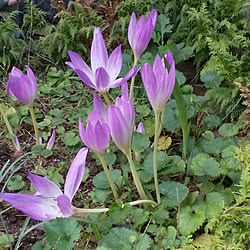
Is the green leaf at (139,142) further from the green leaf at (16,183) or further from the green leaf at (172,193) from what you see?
the green leaf at (16,183)

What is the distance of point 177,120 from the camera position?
157cm

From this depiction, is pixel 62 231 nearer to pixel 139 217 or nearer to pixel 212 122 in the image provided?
pixel 139 217

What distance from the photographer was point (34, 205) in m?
0.96

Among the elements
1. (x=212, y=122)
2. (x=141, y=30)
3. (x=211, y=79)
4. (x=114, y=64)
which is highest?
(x=141, y=30)

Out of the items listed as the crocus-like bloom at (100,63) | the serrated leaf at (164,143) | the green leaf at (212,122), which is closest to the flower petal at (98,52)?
the crocus-like bloom at (100,63)

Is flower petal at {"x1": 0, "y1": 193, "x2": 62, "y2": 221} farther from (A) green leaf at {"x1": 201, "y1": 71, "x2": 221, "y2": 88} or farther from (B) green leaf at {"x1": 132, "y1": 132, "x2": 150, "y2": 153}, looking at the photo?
(A) green leaf at {"x1": 201, "y1": 71, "x2": 221, "y2": 88}

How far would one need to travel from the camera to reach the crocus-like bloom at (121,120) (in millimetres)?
938

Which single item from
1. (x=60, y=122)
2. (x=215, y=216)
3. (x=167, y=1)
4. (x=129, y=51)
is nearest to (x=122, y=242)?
(x=215, y=216)

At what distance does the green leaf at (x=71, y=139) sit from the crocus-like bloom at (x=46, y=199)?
26.7 inches

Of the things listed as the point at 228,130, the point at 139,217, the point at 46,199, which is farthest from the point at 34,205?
the point at 228,130

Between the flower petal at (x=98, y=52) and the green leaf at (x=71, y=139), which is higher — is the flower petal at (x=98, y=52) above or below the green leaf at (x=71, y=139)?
above

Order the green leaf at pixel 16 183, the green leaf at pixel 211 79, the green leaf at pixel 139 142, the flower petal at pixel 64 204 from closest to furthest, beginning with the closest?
1. the flower petal at pixel 64 204
2. the green leaf at pixel 139 142
3. the green leaf at pixel 16 183
4. the green leaf at pixel 211 79

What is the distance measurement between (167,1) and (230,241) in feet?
5.73

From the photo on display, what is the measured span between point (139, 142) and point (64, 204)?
20.0 inches
